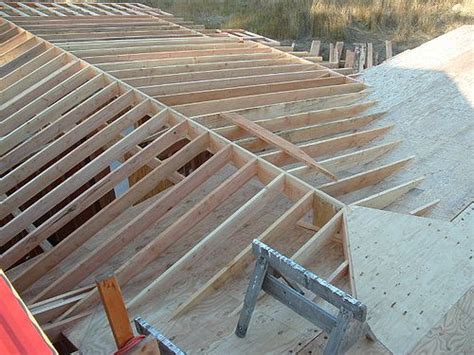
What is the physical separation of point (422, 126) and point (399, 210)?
2.29 meters

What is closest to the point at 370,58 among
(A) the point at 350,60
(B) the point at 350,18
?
(A) the point at 350,60

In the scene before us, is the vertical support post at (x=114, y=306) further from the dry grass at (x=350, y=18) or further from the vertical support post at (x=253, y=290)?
the dry grass at (x=350, y=18)

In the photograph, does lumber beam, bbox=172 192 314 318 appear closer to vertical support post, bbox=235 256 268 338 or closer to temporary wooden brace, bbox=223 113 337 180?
vertical support post, bbox=235 256 268 338

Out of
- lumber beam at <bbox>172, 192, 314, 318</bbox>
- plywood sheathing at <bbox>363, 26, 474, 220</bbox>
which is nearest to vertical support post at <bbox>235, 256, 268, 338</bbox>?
lumber beam at <bbox>172, 192, 314, 318</bbox>

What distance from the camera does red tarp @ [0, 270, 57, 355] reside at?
4.75 ft

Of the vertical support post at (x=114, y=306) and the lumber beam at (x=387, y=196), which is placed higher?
the vertical support post at (x=114, y=306)

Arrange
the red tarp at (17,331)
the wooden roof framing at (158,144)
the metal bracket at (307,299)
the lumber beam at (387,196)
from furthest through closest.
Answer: the lumber beam at (387,196), the wooden roof framing at (158,144), the metal bracket at (307,299), the red tarp at (17,331)

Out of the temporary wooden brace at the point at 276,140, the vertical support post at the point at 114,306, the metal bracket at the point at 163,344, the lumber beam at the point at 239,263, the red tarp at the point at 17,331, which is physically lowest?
the lumber beam at the point at 239,263

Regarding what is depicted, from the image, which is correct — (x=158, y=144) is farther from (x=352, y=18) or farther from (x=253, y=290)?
(x=352, y=18)

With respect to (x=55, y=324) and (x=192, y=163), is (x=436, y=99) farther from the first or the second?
(x=55, y=324)

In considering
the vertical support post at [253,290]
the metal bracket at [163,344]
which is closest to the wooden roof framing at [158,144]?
the vertical support post at [253,290]

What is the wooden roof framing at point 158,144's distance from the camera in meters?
4.09

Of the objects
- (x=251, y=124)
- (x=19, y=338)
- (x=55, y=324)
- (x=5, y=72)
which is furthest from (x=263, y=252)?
(x=5, y=72)

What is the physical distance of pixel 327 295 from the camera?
9.59 ft
